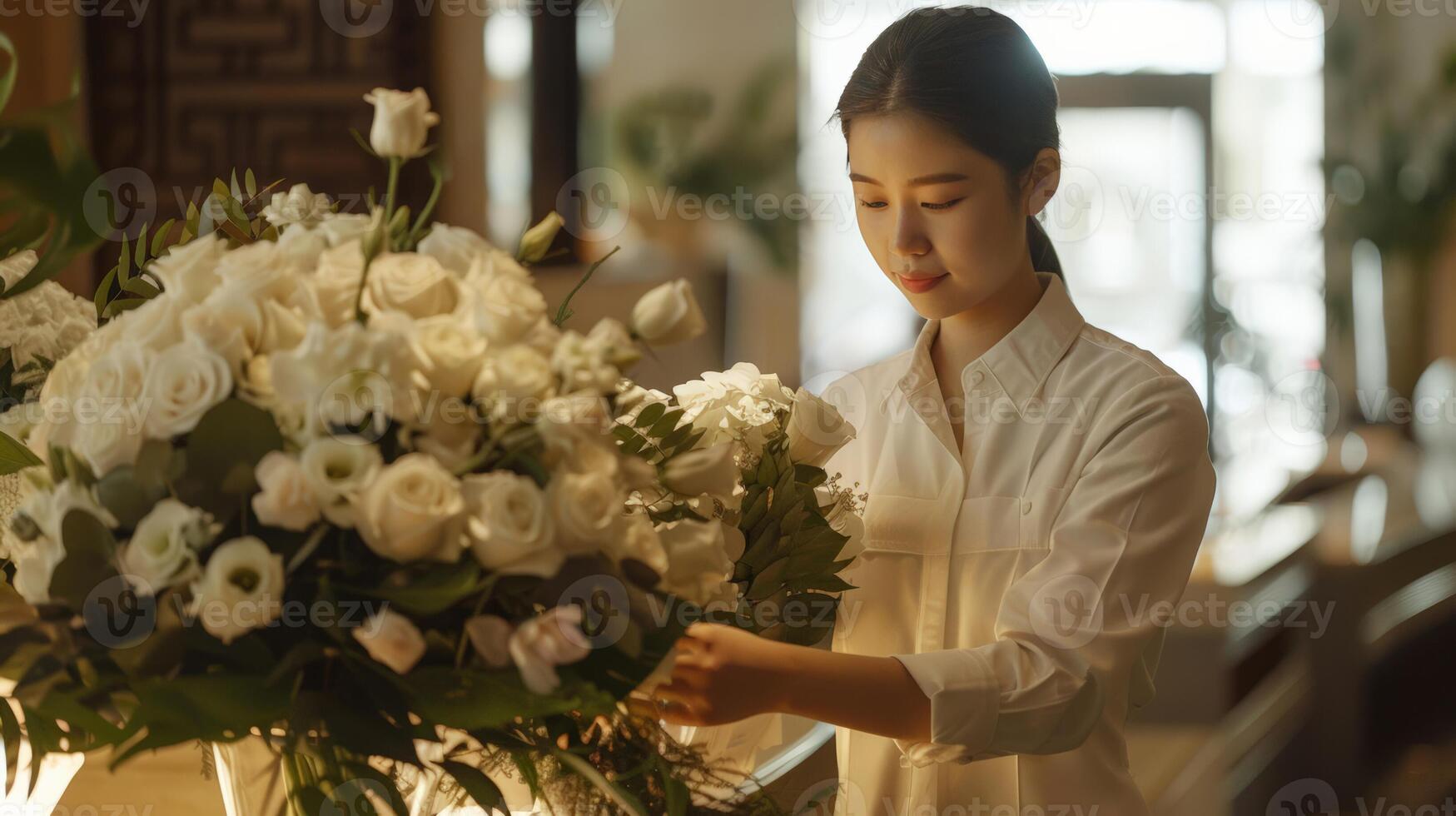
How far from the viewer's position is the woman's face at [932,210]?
1019 millimetres

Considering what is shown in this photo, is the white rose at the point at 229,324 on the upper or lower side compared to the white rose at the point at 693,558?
upper

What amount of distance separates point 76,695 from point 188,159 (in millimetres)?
3073

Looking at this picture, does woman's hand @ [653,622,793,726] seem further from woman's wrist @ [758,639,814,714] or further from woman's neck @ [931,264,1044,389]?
woman's neck @ [931,264,1044,389]

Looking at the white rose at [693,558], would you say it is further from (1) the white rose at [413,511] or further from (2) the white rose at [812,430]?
(2) the white rose at [812,430]

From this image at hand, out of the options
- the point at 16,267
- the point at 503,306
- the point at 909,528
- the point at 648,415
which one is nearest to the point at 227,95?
the point at 16,267

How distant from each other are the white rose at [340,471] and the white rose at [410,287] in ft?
0.25

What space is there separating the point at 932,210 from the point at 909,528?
270 millimetres

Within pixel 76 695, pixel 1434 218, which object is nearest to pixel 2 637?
pixel 76 695

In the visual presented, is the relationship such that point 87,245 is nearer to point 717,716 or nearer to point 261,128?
point 717,716

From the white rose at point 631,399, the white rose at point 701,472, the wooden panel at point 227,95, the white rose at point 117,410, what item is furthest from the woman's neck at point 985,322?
the wooden panel at point 227,95

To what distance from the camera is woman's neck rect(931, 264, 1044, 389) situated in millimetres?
1151

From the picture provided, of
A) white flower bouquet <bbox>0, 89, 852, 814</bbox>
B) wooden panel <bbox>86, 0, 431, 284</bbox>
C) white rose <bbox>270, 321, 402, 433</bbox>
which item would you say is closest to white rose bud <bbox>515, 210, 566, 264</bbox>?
white flower bouquet <bbox>0, 89, 852, 814</bbox>

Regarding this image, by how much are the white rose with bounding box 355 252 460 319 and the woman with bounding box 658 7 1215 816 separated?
12.7 inches

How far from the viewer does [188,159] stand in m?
3.45
